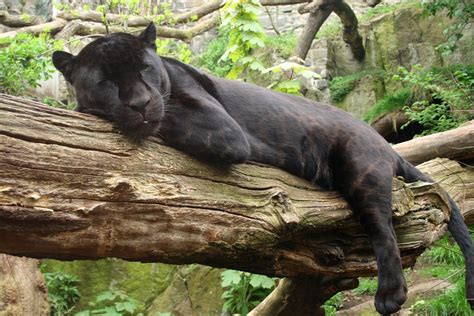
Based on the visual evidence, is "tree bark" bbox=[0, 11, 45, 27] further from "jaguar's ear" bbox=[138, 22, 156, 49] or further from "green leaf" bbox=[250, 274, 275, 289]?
"jaguar's ear" bbox=[138, 22, 156, 49]

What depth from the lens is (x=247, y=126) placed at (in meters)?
3.64

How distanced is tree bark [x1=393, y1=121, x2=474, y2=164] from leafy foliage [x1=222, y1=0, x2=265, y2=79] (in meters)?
2.39

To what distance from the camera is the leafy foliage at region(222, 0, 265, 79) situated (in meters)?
7.08

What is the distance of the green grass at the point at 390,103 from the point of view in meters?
9.82

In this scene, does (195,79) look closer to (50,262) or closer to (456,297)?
(456,297)

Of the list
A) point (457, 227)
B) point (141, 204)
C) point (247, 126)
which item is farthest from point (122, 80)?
point (457, 227)

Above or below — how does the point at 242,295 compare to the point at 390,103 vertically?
below

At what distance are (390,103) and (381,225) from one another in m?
6.78

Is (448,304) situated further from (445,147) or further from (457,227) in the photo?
(457,227)

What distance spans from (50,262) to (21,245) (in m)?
6.69

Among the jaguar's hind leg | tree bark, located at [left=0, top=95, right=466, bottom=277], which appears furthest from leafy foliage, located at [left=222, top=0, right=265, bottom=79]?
tree bark, located at [left=0, top=95, right=466, bottom=277]

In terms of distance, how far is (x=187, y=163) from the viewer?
2.95m

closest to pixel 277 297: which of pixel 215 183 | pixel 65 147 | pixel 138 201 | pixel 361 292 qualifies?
pixel 215 183

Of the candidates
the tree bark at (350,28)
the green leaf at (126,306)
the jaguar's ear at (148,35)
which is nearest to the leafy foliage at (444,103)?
the tree bark at (350,28)
